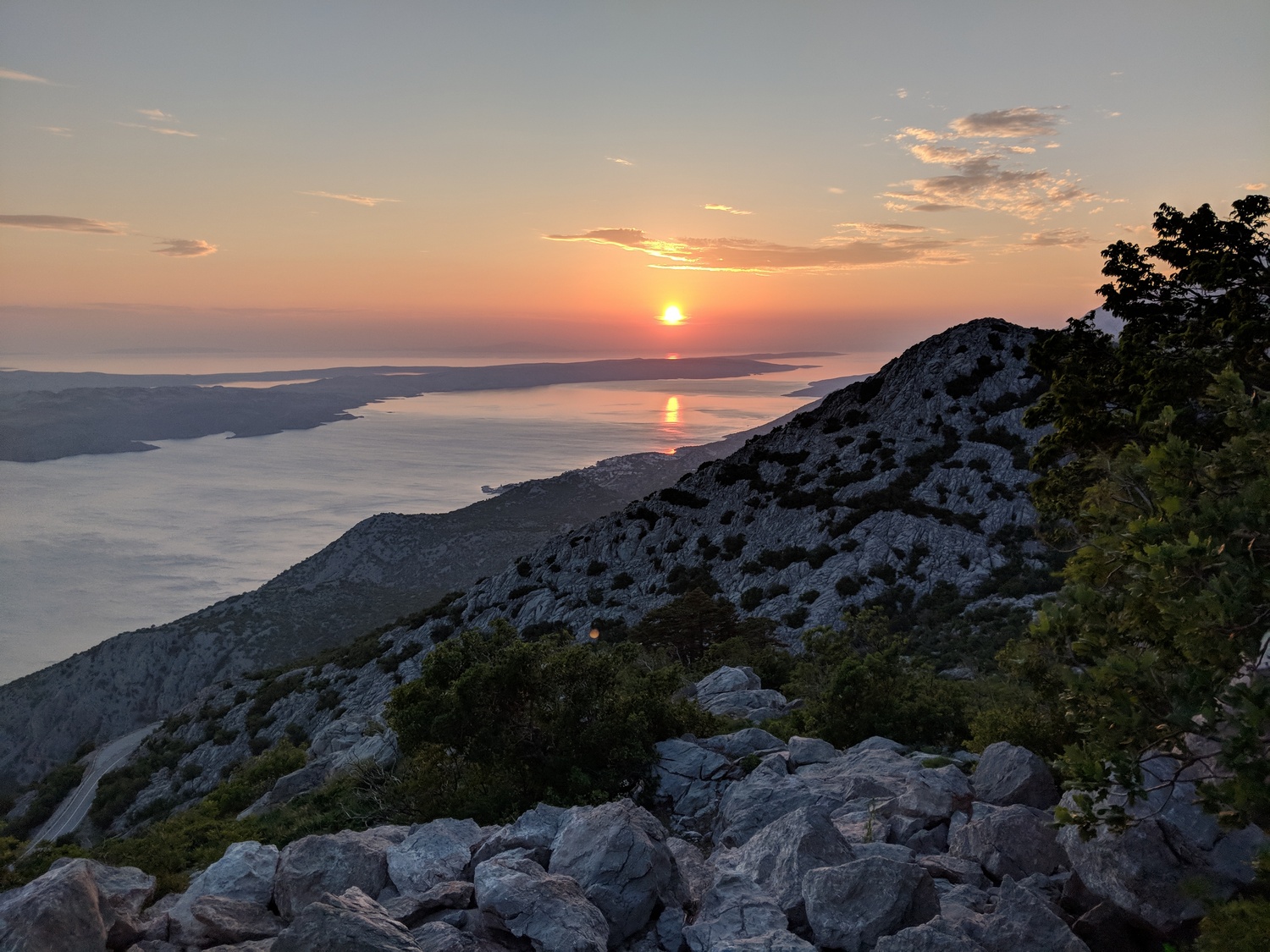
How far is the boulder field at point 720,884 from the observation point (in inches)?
344

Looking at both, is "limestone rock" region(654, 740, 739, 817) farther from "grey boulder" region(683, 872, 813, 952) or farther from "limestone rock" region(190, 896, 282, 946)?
"limestone rock" region(190, 896, 282, 946)

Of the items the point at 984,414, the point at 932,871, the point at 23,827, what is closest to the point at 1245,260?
the point at 932,871

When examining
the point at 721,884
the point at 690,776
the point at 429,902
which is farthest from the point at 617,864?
the point at 690,776

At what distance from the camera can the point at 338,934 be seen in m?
7.66

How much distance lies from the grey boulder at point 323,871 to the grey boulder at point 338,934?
2.63 meters

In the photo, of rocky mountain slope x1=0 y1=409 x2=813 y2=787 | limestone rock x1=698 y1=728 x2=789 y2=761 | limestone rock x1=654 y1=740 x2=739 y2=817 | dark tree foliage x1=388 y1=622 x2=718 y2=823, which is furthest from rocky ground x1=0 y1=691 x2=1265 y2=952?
rocky mountain slope x1=0 y1=409 x2=813 y2=787

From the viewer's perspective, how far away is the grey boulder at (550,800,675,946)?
9.80 metres

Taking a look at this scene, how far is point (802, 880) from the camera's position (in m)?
9.64

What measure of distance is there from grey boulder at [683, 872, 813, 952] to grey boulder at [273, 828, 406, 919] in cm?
467

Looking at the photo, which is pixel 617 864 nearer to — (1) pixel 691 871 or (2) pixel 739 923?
(2) pixel 739 923

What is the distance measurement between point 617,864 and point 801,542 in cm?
4503

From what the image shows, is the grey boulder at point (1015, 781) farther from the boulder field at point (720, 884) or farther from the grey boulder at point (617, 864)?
the grey boulder at point (617, 864)

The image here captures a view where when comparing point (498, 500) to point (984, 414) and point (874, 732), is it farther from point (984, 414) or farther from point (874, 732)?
point (874, 732)

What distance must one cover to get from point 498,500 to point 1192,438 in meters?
131
